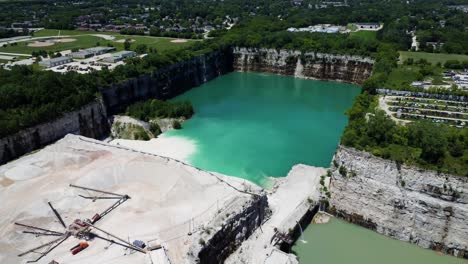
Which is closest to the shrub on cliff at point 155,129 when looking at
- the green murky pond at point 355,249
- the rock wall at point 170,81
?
the rock wall at point 170,81

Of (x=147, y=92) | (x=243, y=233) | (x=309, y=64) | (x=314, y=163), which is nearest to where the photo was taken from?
(x=243, y=233)

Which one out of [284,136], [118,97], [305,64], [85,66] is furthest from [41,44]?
[284,136]

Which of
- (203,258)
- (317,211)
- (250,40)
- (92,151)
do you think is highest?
(250,40)

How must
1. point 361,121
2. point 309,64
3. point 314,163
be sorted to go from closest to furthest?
point 361,121, point 314,163, point 309,64

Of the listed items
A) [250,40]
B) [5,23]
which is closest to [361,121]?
[250,40]

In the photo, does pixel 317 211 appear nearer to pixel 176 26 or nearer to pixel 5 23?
pixel 176 26

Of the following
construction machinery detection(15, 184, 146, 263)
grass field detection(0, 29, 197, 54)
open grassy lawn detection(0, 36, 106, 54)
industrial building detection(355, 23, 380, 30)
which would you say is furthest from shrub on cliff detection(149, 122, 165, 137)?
industrial building detection(355, 23, 380, 30)

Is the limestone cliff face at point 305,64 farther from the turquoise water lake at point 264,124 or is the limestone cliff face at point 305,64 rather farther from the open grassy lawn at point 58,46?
the open grassy lawn at point 58,46

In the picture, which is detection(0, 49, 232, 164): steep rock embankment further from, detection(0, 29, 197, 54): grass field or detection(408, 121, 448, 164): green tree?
detection(408, 121, 448, 164): green tree
